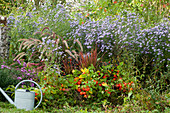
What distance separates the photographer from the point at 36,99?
Answer: 3580 millimetres

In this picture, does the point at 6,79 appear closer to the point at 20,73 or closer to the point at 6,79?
the point at 6,79

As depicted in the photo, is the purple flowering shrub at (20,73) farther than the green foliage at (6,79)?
Yes

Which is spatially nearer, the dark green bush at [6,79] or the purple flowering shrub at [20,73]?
the dark green bush at [6,79]

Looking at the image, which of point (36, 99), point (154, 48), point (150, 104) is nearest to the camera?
point (150, 104)

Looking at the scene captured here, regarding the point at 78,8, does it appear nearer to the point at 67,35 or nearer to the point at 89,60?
the point at 67,35

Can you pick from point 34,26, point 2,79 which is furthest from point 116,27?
point 2,79

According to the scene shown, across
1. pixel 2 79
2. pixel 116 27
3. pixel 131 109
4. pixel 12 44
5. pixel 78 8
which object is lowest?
pixel 131 109

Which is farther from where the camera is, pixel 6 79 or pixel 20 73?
pixel 20 73

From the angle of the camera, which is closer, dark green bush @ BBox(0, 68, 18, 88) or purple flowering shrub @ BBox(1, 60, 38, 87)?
dark green bush @ BBox(0, 68, 18, 88)

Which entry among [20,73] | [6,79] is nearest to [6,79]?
[6,79]

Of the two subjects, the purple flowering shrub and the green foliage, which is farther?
the purple flowering shrub

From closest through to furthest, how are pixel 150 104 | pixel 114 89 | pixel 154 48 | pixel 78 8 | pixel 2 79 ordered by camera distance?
pixel 150 104, pixel 2 79, pixel 114 89, pixel 154 48, pixel 78 8

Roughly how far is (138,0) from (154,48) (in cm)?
371

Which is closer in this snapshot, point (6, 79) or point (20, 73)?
point (6, 79)
